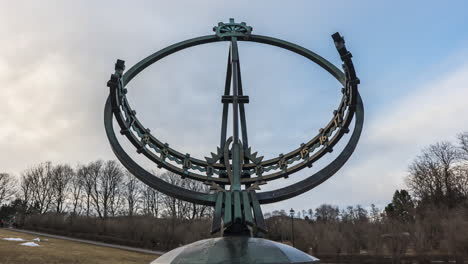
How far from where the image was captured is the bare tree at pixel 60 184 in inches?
2173

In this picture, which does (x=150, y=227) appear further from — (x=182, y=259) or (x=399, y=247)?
(x=182, y=259)

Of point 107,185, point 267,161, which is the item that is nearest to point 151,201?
point 107,185

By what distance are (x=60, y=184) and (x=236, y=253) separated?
190ft

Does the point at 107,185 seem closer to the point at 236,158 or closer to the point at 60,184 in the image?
the point at 60,184

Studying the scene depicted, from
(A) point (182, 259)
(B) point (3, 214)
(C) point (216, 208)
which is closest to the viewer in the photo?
(A) point (182, 259)

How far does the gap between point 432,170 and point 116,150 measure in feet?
130

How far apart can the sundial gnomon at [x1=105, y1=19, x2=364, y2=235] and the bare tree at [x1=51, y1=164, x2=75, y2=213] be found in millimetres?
54505

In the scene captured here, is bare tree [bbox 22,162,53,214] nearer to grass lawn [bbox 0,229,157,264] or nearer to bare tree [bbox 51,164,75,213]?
bare tree [bbox 51,164,75,213]

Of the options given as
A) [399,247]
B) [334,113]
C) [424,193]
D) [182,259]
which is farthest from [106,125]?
[424,193]

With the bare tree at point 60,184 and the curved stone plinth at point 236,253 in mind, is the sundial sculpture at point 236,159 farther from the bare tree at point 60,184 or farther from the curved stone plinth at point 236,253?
the bare tree at point 60,184

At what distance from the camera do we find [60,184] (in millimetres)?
55406

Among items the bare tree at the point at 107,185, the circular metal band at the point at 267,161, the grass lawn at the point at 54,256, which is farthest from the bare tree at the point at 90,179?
the circular metal band at the point at 267,161

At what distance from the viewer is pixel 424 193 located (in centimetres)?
3794

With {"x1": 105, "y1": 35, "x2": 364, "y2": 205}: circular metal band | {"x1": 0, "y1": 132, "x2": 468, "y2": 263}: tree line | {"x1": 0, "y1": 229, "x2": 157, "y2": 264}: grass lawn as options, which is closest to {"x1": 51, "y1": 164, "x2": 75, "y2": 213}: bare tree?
{"x1": 0, "y1": 132, "x2": 468, "y2": 263}: tree line
